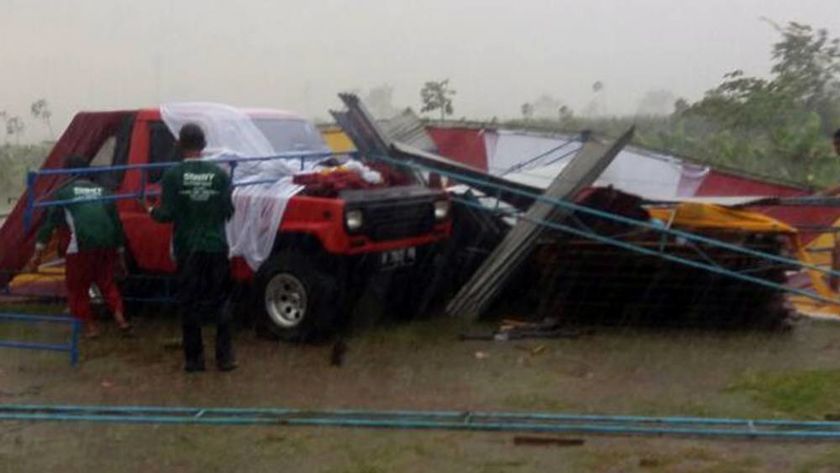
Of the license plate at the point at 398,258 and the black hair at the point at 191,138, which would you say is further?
the license plate at the point at 398,258

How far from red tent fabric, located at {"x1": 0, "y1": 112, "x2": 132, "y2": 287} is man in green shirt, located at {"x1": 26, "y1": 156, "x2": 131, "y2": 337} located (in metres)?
0.45

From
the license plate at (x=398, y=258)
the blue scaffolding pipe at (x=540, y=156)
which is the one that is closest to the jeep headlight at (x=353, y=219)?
the license plate at (x=398, y=258)

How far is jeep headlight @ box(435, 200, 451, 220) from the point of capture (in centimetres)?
1009

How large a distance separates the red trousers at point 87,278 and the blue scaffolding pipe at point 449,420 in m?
2.28

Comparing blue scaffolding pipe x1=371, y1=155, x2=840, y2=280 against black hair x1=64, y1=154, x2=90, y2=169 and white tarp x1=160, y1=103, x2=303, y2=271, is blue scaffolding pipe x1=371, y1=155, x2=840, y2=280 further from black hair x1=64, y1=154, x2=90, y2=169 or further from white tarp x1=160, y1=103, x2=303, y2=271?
black hair x1=64, y1=154, x2=90, y2=169

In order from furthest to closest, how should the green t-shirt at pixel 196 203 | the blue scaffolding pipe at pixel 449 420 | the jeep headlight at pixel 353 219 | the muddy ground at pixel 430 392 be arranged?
1. the jeep headlight at pixel 353 219
2. the green t-shirt at pixel 196 203
3. the blue scaffolding pipe at pixel 449 420
4. the muddy ground at pixel 430 392

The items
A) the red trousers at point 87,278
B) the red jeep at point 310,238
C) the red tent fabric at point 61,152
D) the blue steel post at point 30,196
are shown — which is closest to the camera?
the red jeep at point 310,238

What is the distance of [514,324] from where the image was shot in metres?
9.87

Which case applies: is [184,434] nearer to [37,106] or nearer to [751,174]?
[751,174]

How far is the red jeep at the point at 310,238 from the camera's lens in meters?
9.31

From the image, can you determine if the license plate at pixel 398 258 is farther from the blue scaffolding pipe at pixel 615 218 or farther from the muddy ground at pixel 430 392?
the blue scaffolding pipe at pixel 615 218

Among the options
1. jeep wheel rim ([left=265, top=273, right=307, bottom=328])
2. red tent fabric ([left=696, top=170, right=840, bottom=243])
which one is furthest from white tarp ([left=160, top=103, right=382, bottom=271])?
red tent fabric ([left=696, top=170, right=840, bottom=243])

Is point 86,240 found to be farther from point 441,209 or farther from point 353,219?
point 441,209

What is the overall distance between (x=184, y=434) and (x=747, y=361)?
3918mm
